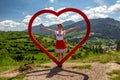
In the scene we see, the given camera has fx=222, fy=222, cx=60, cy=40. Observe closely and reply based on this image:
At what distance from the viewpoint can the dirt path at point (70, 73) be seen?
19.0 meters

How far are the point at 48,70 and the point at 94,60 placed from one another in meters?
6.19

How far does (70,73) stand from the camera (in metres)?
20.3

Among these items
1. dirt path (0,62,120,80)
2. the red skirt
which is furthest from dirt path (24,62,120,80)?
the red skirt

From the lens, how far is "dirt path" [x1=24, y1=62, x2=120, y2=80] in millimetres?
19016

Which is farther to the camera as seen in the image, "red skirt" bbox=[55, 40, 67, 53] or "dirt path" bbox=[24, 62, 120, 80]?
"red skirt" bbox=[55, 40, 67, 53]

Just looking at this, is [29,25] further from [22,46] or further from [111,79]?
[22,46]

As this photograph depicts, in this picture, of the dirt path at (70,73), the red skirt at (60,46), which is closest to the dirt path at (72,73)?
the dirt path at (70,73)

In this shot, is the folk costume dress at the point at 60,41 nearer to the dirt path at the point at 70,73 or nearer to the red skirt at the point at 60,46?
the red skirt at the point at 60,46

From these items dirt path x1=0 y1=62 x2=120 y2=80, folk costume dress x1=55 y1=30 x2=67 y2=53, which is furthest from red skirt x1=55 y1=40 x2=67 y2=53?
dirt path x1=0 y1=62 x2=120 y2=80

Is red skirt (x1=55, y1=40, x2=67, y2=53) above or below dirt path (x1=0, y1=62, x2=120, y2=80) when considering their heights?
above

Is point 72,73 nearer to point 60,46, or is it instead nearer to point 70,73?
point 70,73

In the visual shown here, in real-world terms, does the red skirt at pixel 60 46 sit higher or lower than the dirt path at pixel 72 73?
higher

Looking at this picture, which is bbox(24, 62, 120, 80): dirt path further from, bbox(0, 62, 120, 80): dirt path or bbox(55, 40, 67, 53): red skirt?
bbox(55, 40, 67, 53): red skirt

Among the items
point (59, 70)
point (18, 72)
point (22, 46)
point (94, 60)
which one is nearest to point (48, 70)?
point (59, 70)
